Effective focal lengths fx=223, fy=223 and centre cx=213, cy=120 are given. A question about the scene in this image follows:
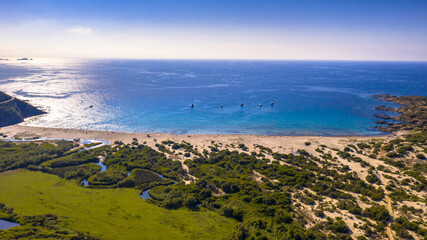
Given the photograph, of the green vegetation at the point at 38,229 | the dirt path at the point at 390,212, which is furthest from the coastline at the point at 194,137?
the green vegetation at the point at 38,229

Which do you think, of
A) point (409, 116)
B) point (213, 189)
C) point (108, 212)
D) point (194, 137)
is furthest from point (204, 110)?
point (409, 116)

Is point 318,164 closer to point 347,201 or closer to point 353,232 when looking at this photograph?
point 347,201

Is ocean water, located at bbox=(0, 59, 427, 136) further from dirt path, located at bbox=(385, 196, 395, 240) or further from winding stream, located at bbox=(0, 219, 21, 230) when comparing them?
winding stream, located at bbox=(0, 219, 21, 230)

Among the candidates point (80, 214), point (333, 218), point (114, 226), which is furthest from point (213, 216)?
point (80, 214)

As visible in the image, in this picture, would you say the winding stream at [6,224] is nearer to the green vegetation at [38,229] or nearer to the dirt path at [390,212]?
the green vegetation at [38,229]

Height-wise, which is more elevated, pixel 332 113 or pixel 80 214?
pixel 332 113

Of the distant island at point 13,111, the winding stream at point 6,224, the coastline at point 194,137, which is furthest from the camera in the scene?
the distant island at point 13,111
